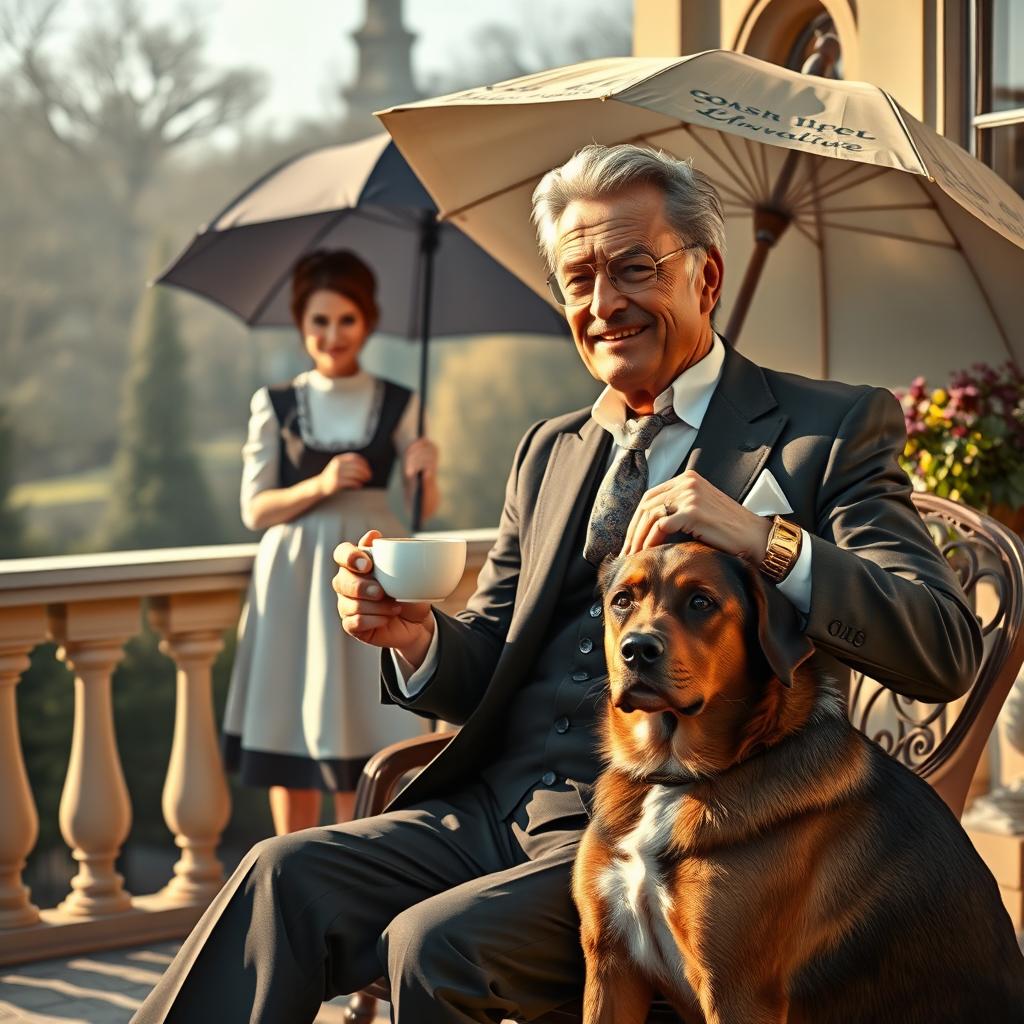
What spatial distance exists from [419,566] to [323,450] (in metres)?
2.55

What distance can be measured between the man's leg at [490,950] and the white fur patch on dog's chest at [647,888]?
22 centimetres

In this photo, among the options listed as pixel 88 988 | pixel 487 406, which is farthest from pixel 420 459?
pixel 487 406

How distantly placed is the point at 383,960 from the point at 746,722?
0.70 m

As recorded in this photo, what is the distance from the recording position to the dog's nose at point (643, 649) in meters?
1.92

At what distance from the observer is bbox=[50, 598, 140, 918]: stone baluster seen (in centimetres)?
420

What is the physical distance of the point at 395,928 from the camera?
2279 mm

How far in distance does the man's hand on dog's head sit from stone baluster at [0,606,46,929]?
8.06ft

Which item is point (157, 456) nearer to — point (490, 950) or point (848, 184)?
point (848, 184)

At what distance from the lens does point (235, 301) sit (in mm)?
5488

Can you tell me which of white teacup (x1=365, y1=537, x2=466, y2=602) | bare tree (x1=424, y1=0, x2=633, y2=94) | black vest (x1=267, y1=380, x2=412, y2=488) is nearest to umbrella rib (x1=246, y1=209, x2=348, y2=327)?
black vest (x1=267, y1=380, x2=412, y2=488)

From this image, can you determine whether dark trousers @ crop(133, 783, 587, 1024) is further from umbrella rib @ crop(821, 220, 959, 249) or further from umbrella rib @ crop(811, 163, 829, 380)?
umbrella rib @ crop(811, 163, 829, 380)

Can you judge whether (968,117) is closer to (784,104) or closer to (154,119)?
(784,104)

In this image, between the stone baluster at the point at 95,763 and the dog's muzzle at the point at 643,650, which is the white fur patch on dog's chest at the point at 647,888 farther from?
the stone baluster at the point at 95,763

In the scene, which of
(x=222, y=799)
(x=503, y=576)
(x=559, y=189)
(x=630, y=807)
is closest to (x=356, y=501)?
(x=222, y=799)
